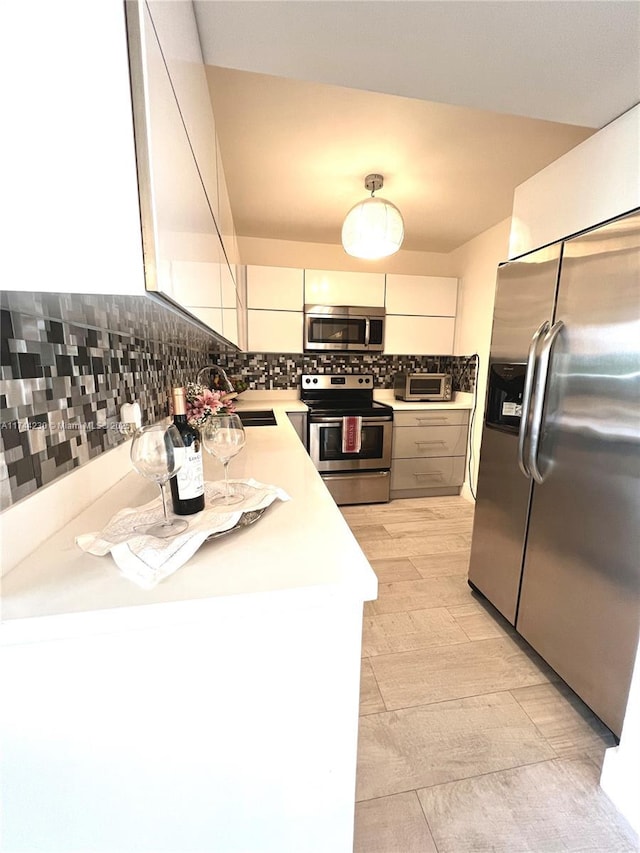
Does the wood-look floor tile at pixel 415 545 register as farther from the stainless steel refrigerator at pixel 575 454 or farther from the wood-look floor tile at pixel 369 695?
the wood-look floor tile at pixel 369 695

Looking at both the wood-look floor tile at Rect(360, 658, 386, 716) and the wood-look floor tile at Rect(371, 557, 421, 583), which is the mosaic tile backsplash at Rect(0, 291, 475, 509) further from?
the wood-look floor tile at Rect(371, 557, 421, 583)

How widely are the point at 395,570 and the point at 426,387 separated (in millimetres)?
1823

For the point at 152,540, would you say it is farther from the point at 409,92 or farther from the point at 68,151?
the point at 409,92

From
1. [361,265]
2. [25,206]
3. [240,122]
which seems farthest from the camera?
[361,265]

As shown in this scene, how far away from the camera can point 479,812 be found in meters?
0.99

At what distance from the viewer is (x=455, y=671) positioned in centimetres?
144

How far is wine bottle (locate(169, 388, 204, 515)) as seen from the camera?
74 cm

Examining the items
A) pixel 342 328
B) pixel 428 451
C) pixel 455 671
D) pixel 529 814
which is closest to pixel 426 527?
pixel 428 451

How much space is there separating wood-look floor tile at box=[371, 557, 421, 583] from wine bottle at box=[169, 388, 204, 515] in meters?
1.56

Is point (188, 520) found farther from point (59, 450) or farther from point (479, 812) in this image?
point (479, 812)

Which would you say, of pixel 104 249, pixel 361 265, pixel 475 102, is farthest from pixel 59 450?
pixel 361 265

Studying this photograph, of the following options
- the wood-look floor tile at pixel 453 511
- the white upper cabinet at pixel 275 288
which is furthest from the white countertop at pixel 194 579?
the white upper cabinet at pixel 275 288

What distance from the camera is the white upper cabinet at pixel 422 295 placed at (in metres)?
3.21

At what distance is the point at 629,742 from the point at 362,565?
3.60 ft
